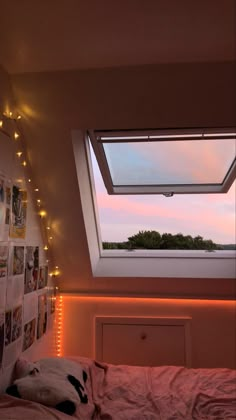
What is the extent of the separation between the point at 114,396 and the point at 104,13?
189 centimetres

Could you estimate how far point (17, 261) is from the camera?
74.0 inches

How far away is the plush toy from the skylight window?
4.60 feet

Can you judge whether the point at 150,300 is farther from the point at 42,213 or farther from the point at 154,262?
the point at 42,213

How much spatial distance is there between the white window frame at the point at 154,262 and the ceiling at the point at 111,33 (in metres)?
1.14

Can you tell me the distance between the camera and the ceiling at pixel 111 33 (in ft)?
4.22

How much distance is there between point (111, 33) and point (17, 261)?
1.30 metres

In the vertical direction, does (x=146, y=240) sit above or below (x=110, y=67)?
below

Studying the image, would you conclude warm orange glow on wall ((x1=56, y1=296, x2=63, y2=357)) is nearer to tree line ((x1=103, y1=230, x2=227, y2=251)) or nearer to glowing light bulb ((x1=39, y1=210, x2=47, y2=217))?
tree line ((x1=103, y1=230, x2=227, y2=251))

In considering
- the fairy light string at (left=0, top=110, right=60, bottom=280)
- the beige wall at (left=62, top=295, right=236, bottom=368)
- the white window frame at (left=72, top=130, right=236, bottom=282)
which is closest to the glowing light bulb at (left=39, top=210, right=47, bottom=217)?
the fairy light string at (left=0, top=110, right=60, bottom=280)

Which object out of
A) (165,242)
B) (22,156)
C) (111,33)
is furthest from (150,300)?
(111,33)

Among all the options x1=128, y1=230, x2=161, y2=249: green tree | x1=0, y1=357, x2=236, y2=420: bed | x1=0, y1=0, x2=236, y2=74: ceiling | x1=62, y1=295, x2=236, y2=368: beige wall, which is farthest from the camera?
x1=128, y1=230, x2=161, y2=249: green tree

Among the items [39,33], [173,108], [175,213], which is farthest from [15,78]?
A: [175,213]

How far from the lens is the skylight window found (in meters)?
2.21

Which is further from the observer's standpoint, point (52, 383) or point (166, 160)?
point (166, 160)
